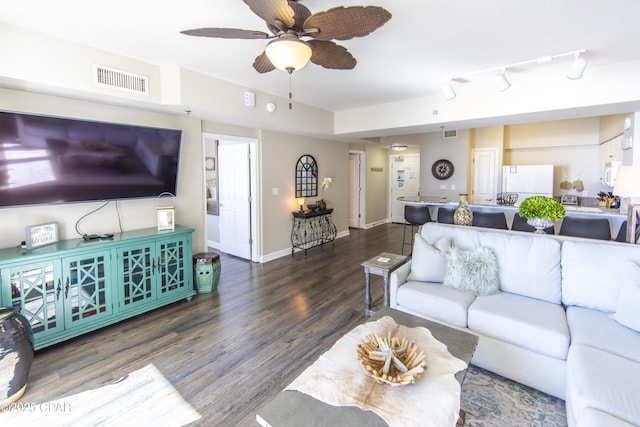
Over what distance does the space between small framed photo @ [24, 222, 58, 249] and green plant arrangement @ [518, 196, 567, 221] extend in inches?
180

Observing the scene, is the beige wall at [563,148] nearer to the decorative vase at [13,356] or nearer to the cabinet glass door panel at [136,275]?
the cabinet glass door panel at [136,275]

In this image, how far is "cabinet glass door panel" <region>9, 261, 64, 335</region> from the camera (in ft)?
7.83

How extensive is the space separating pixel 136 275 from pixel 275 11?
2.84m

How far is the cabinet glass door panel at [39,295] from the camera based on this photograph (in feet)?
7.83

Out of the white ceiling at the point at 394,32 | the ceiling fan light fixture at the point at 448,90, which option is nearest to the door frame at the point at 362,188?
the ceiling fan light fixture at the point at 448,90

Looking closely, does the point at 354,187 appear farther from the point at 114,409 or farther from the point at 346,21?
the point at 114,409

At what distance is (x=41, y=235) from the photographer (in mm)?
2717

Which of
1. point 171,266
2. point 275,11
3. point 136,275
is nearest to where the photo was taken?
point 275,11

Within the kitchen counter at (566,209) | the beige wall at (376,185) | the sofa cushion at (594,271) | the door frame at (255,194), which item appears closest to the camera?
the sofa cushion at (594,271)

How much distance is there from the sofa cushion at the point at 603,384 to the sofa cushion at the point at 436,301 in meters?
0.74

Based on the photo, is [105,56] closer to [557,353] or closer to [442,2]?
[442,2]

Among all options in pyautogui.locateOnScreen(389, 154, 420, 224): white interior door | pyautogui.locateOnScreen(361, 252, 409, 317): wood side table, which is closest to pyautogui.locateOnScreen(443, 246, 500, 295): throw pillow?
pyautogui.locateOnScreen(361, 252, 409, 317): wood side table

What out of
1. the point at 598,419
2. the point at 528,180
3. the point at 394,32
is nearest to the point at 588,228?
the point at 598,419

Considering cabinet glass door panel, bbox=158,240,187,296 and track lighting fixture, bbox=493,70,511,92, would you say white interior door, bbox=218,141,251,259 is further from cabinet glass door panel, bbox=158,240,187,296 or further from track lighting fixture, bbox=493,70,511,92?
track lighting fixture, bbox=493,70,511,92
